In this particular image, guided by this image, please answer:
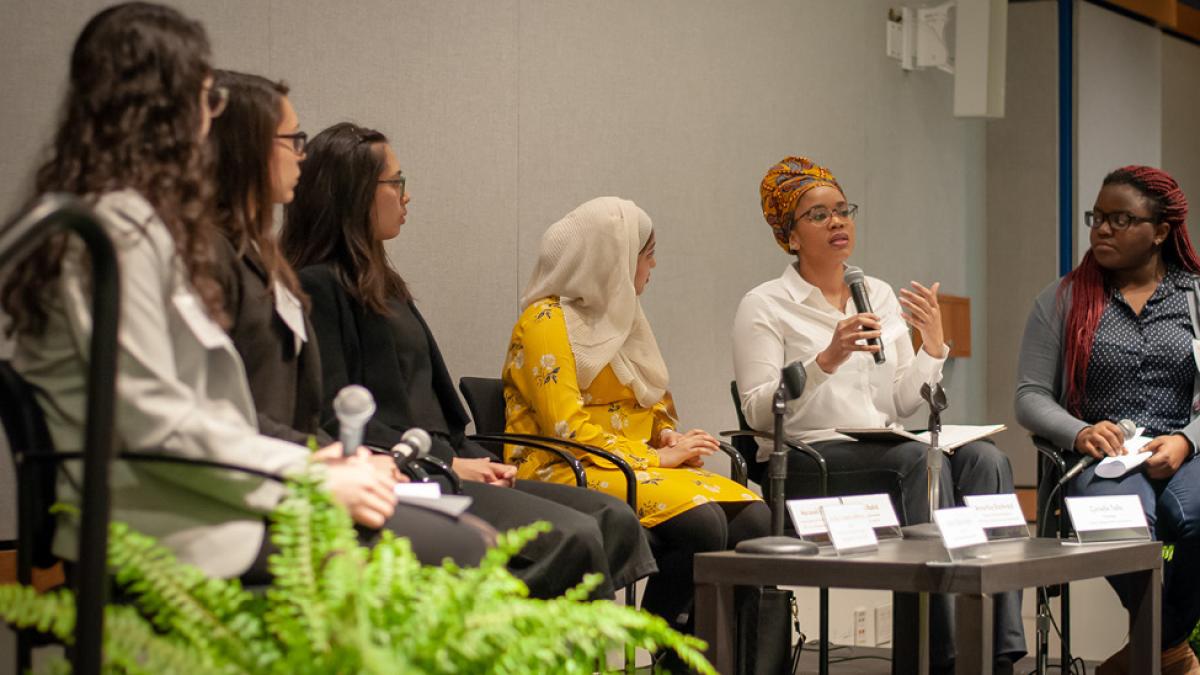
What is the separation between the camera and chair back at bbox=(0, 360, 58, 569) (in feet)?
5.97

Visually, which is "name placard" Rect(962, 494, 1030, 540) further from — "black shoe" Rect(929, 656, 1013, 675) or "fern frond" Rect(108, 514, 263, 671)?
"fern frond" Rect(108, 514, 263, 671)

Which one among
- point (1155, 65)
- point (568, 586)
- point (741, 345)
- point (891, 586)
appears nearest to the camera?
point (891, 586)

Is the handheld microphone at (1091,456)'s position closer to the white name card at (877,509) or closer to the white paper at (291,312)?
the white name card at (877,509)

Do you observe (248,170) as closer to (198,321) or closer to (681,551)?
(198,321)

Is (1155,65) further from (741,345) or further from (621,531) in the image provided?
(621,531)

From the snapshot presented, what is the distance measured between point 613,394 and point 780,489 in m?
0.91

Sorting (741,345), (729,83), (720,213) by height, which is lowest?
(741,345)

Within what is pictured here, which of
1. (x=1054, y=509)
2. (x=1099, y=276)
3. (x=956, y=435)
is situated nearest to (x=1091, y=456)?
(x=1054, y=509)

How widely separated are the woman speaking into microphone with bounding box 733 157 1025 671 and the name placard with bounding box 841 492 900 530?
23.7 inches

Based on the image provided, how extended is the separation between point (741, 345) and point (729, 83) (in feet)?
5.03

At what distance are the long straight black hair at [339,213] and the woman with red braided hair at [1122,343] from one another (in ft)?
6.68

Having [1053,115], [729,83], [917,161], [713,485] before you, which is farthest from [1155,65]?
[713,485]

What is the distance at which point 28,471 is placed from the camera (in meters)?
1.80

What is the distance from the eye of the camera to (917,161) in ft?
21.4
